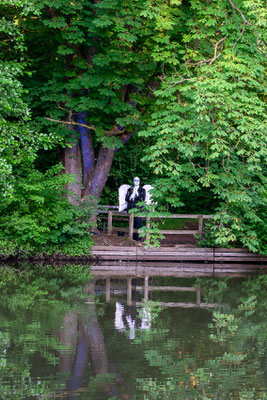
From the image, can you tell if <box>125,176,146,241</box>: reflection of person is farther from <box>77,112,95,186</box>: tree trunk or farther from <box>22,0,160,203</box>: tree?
<box>77,112,95,186</box>: tree trunk

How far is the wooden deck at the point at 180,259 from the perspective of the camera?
18.6 meters

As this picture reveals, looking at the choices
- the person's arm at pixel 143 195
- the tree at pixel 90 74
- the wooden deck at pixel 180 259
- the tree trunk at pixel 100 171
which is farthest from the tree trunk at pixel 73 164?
the wooden deck at pixel 180 259

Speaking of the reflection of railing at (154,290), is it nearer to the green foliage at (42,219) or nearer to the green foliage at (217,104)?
the green foliage at (42,219)

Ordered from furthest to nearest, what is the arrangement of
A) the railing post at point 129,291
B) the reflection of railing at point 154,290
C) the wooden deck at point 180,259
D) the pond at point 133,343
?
the wooden deck at point 180,259, the railing post at point 129,291, the reflection of railing at point 154,290, the pond at point 133,343

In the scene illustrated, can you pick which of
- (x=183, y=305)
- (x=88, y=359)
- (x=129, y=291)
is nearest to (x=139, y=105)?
(x=129, y=291)

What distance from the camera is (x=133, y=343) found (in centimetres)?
959

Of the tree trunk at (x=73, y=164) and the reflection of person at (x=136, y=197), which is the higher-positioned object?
the tree trunk at (x=73, y=164)

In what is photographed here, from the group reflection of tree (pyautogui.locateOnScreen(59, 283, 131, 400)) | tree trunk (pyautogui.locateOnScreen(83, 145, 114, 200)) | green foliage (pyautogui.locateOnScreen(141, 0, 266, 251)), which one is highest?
green foliage (pyautogui.locateOnScreen(141, 0, 266, 251))

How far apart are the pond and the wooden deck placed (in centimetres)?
354

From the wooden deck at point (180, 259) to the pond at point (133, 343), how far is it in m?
3.54

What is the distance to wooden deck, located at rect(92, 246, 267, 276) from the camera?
731 inches

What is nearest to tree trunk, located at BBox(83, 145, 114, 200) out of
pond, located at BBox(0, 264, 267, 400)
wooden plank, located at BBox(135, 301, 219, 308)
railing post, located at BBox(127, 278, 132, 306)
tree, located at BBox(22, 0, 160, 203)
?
tree, located at BBox(22, 0, 160, 203)

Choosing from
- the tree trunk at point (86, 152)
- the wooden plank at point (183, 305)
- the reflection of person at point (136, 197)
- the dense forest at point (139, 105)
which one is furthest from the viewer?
the reflection of person at point (136, 197)

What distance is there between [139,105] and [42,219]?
493 centimetres
